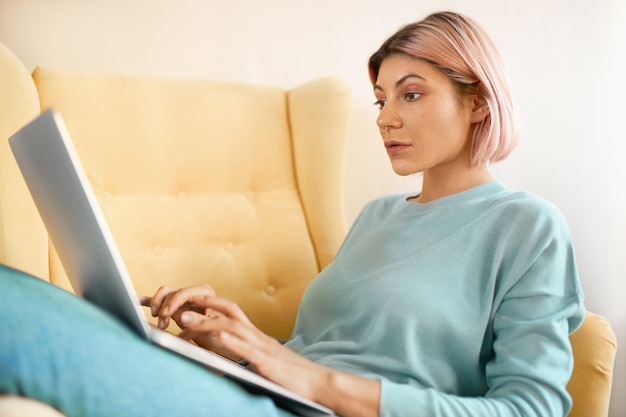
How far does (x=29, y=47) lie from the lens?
1.36 meters

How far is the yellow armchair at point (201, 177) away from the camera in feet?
3.77

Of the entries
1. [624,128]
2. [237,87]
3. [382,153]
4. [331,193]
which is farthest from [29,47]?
[624,128]

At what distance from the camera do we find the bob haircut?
0.98 meters

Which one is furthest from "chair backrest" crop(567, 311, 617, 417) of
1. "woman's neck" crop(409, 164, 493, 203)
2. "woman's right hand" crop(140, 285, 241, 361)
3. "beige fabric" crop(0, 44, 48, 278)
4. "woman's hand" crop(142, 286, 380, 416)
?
"beige fabric" crop(0, 44, 48, 278)

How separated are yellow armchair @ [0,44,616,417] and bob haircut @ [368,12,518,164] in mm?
391

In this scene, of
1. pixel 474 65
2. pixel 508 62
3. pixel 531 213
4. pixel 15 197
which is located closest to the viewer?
pixel 531 213

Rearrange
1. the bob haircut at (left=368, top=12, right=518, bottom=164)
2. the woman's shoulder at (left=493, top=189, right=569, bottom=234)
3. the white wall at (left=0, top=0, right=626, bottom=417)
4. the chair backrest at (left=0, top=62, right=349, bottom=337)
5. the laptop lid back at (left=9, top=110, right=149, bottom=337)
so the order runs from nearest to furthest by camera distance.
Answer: the laptop lid back at (left=9, top=110, right=149, bottom=337) < the woman's shoulder at (left=493, top=189, right=569, bottom=234) < the bob haircut at (left=368, top=12, right=518, bottom=164) < the chair backrest at (left=0, top=62, right=349, bottom=337) < the white wall at (left=0, top=0, right=626, bottom=417)

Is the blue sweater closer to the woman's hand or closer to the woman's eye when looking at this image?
the woman's hand

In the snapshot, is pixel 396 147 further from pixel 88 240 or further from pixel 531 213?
pixel 88 240

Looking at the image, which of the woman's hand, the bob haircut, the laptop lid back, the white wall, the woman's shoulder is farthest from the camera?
the white wall

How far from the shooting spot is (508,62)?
1.58 meters

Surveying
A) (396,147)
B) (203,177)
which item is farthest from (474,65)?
(203,177)

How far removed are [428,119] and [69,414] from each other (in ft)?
2.32

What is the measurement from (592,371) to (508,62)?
94cm
